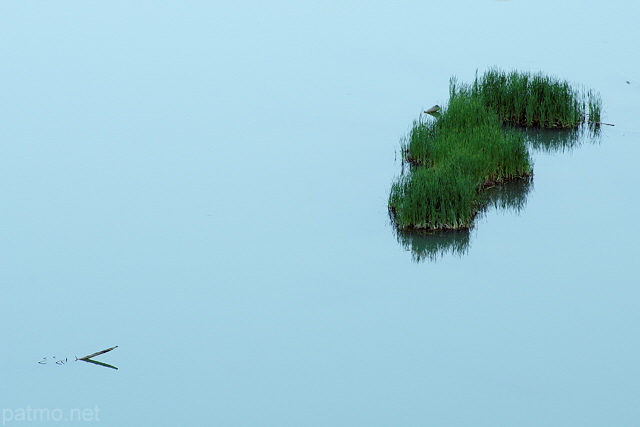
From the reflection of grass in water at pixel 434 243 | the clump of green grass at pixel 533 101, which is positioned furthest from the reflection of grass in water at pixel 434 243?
the clump of green grass at pixel 533 101

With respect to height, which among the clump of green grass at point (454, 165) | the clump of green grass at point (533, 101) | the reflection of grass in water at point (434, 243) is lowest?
the reflection of grass in water at point (434, 243)

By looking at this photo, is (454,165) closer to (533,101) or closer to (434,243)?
(434,243)

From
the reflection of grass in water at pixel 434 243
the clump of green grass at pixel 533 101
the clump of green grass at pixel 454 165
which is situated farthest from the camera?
the clump of green grass at pixel 533 101

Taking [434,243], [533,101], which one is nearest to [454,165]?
[434,243]

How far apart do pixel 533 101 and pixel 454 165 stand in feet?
6.98

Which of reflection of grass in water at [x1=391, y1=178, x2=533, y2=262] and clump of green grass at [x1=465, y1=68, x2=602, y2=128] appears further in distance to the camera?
clump of green grass at [x1=465, y1=68, x2=602, y2=128]

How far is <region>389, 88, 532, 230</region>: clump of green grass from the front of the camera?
25.0ft

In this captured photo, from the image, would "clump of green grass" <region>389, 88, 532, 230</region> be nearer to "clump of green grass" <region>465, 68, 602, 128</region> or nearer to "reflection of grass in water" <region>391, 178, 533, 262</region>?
"reflection of grass in water" <region>391, 178, 533, 262</region>

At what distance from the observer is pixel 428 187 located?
7.58 meters

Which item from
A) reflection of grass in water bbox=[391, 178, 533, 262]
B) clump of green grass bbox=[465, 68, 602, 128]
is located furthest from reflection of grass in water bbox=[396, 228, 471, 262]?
clump of green grass bbox=[465, 68, 602, 128]

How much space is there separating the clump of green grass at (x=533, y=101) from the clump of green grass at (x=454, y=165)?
271mm

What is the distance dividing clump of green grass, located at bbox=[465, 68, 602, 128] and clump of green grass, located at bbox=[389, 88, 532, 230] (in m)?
0.27

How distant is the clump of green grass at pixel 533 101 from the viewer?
9.98 m

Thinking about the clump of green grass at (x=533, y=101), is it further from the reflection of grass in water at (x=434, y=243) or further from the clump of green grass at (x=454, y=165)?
the reflection of grass in water at (x=434, y=243)
